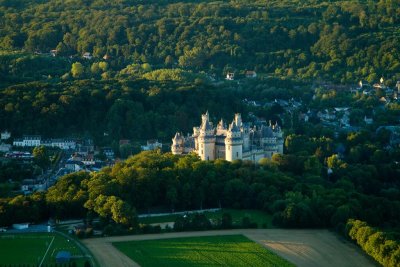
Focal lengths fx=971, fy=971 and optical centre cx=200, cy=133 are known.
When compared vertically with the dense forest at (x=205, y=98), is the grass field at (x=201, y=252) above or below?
below

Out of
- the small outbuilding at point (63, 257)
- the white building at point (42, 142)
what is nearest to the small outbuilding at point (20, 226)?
the small outbuilding at point (63, 257)

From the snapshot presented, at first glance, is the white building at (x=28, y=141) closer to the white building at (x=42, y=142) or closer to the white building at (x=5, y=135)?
the white building at (x=42, y=142)

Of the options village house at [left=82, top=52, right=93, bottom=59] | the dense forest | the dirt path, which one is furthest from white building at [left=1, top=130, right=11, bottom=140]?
village house at [left=82, top=52, right=93, bottom=59]

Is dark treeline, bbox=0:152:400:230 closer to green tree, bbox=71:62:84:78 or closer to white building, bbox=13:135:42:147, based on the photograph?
white building, bbox=13:135:42:147

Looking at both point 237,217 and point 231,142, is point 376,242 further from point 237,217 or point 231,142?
point 231,142

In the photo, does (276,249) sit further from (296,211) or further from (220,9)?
(220,9)
